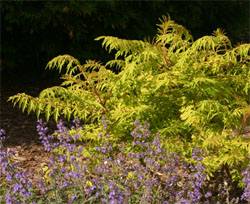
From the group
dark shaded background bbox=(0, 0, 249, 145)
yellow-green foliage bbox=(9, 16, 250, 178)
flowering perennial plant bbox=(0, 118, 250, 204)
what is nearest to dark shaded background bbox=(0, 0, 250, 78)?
dark shaded background bbox=(0, 0, 249, 145)

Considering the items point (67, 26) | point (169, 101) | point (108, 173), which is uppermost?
point (67, 26)

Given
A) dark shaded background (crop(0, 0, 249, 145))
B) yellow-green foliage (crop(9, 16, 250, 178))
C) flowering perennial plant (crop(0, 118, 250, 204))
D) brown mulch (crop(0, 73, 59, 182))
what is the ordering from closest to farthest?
flowering perennial plant (crop(0, 118, 250, 204)) < yellow-green foliage (crop(9, 16, 250, 178)) < brown mulch (crop(0, 73, 59, 182)) < dark shaded background (crop(0, 0, 249, 145))

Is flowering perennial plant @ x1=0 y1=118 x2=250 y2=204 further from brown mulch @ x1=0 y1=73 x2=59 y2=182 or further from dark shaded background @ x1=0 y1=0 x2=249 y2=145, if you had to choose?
dark shaded background @ x1=0 y1=0 x2=249 y2=145

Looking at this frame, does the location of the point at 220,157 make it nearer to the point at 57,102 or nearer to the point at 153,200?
the point at 153,200

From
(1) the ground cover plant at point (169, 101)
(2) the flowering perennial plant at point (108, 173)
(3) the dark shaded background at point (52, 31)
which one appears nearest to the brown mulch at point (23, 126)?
(3) the dark shaded background at point (52, 31)

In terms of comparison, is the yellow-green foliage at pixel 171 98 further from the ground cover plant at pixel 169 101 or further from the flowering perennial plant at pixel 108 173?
the flowering perennial plant at pixel 108 173

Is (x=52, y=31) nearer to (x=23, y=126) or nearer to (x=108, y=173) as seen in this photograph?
(x=23, y=126)

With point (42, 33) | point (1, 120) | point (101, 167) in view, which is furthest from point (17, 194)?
point (42, 33)

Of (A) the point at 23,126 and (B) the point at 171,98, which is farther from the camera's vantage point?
(A) the point at 23,126

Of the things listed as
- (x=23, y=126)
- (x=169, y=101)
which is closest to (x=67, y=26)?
(x=23, y=126)

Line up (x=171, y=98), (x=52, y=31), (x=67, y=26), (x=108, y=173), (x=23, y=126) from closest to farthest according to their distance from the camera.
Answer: (x=108, y=173)
(x=171, y=98)
(x=23, y=126)
(x=67, y=26)
(x=52, y=31)

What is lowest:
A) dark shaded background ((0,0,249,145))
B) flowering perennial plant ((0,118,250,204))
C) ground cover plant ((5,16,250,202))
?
flowering perennial plant ((0,118,250,204))

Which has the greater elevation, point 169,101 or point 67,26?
point 67,26

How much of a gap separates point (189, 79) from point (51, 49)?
14.2ft
